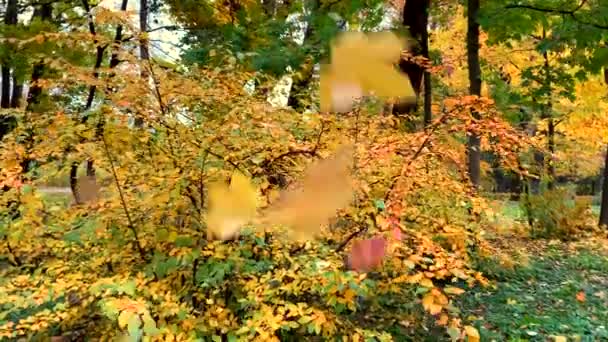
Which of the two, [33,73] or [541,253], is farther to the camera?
[541,253]

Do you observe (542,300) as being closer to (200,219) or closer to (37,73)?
(200,219)

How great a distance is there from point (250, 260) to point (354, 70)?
2226 mm

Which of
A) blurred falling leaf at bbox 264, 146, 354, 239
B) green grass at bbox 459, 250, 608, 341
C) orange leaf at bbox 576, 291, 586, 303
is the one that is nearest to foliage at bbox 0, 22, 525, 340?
green grass at bbox 459, 250, 608, 341

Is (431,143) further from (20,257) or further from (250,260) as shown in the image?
(20,257)

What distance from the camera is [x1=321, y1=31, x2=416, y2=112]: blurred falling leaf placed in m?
0.42

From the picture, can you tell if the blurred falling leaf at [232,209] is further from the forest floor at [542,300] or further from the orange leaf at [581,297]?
the orange leaf at [581,297]

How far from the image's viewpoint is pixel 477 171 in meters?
6.55

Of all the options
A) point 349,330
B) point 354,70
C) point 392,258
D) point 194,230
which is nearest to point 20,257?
point 194,230

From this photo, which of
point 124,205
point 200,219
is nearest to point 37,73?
point 124,205

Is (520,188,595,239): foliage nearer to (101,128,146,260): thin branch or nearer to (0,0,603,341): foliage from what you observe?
(0,0,603,341): foliage

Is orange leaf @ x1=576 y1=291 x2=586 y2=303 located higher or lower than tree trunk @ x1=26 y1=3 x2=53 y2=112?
lower

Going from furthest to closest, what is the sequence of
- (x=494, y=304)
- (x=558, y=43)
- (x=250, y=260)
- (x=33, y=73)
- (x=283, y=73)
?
(x=33, y=73), (x=558, y=43), (x=283, y=73), (x=494, y=304), (x=250, y=260)

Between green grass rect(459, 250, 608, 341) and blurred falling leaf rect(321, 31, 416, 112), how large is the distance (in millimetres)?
3183

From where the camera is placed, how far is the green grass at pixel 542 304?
3.73 metres
